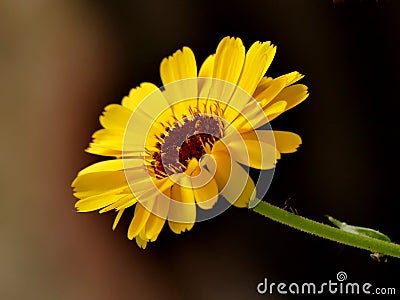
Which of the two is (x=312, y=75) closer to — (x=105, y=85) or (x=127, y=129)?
(x=105, y=85)

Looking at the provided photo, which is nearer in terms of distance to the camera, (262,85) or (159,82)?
(262,85)

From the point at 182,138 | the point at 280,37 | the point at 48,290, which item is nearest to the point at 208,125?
the point at 182,138

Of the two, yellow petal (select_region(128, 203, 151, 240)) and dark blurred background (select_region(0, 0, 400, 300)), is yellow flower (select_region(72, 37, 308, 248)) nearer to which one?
yellow petal (select_region(128, 203, 151, 240))

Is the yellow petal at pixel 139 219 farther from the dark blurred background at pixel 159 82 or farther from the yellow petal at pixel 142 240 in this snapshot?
the dark blurred background at pixel 159 82

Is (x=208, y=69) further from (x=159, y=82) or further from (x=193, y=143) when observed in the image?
(x=159, y=82)

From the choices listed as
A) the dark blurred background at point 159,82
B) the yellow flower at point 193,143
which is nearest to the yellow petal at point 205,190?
the yellow flower at point 193,143

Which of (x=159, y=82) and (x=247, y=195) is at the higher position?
(x=159, y=82)

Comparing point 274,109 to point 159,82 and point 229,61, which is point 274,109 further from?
point 159,82

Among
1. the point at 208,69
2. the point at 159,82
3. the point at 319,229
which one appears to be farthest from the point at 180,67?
the point at 159,82
